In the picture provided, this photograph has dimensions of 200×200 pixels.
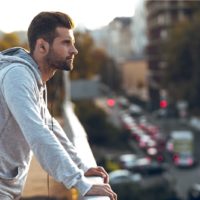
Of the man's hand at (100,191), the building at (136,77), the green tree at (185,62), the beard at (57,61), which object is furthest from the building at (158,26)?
the man's hand at (100,191)

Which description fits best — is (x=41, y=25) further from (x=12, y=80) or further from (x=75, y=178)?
(x=75, y=178)

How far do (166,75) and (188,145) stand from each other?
57.6 ft

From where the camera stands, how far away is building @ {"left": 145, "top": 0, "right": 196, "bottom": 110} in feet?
253

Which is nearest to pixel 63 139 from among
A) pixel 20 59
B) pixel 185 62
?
pixel 20 59

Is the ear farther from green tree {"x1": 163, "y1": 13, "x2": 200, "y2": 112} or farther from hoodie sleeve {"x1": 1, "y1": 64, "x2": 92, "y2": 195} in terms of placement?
green tree {"x1": 163, "y1": 13, "x2": 200, "y2": 112}

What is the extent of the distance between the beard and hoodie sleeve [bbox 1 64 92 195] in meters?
0.26

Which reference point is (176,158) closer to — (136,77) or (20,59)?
(20,59)

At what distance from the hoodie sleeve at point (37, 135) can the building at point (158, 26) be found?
6931 cm

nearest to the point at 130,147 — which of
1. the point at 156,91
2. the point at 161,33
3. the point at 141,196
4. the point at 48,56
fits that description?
the point at 141,196

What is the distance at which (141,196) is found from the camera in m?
25.6

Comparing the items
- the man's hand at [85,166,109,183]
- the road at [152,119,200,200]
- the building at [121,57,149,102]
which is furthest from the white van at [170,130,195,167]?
the building at [121,57,149,102]

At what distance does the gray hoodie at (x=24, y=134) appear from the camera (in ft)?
7.82

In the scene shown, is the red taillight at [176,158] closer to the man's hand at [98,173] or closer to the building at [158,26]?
the building at [158,26]

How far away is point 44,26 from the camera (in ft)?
8.55
